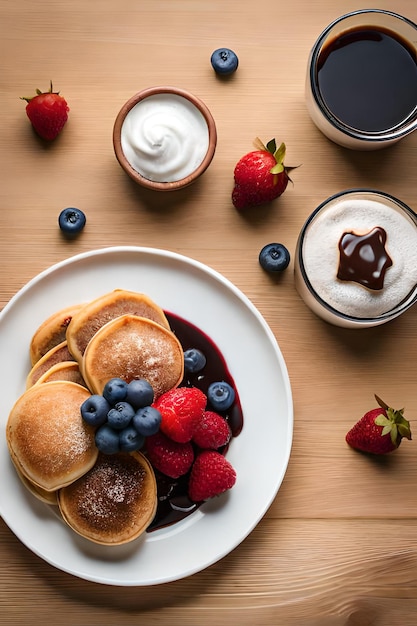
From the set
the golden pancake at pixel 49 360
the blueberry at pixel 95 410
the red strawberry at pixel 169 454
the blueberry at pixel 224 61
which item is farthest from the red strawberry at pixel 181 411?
the blueberry at pixel 224 61

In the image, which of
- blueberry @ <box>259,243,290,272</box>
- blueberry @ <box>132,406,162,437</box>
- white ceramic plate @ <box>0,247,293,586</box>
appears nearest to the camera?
blueberry @ <box>132,406,162,437</box>

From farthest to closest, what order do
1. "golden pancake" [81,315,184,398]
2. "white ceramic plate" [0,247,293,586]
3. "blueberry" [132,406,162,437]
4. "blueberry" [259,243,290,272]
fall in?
"blueberry" [259,243,290,272], "white ceramic plate" [0,247,293,586], "golden pancake" [81,315,184,398], "blueberry" [132,406,162,437]

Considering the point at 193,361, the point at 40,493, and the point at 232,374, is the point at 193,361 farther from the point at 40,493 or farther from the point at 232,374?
the point at 40,493

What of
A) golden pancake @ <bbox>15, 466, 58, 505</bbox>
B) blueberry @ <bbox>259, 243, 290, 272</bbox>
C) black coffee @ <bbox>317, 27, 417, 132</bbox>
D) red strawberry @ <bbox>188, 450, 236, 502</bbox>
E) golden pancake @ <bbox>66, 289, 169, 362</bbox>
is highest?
black coffee @ <bbox>317, 27, 417, 132</bbox>

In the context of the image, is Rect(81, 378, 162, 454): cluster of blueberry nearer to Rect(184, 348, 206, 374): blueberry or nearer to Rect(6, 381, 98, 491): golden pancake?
Rect(6, 381, 98, 491): golden pancake

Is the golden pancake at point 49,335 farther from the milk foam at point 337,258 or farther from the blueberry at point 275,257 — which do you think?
the milk foam at point 337,258

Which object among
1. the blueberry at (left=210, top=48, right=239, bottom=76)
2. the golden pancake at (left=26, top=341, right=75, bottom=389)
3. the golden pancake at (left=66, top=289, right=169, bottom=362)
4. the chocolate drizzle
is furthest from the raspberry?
the blueberry at (left=210, top=48, right=239, bottom=76)

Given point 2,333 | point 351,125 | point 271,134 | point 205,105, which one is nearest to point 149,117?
point 205,105

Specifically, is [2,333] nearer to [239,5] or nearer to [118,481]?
[118,481]

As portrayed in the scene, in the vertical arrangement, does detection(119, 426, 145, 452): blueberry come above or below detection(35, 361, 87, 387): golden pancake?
below
